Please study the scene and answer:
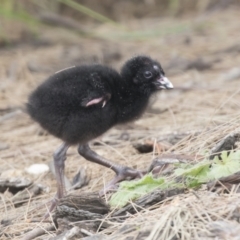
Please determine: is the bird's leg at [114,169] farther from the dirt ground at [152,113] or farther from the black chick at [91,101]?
the dirt ground at [152,113]

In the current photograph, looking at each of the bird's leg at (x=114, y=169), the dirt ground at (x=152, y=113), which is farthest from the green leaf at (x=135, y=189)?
the bird's leg at (x=114, y=169)

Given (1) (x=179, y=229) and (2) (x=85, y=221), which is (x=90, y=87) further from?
(1) (x=179, y=229)

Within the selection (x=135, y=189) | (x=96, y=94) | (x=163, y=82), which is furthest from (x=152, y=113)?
(x=135, y=189)

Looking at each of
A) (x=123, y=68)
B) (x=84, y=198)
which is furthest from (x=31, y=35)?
(x=84, y=198)

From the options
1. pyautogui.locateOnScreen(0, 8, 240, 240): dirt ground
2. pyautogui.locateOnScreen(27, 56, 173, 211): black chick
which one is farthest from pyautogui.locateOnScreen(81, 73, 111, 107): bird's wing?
pyautogui.locateOnScreen(0, 8, 240, 240): dirt ground

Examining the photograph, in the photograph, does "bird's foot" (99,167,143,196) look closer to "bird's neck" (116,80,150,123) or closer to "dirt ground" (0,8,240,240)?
"dirt ground" (0,8,240,240)

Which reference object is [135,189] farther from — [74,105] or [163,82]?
[163,82]
